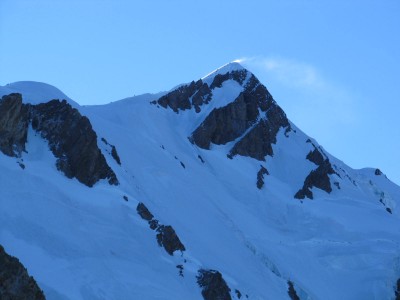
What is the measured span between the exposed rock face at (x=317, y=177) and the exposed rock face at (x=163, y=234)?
Answer: 105 feet

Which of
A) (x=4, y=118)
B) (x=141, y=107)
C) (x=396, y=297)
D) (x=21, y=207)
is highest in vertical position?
(x=141, y=107)

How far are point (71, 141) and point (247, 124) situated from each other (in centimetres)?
4207

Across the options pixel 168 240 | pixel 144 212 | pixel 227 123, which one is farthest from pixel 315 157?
pixel 168 240

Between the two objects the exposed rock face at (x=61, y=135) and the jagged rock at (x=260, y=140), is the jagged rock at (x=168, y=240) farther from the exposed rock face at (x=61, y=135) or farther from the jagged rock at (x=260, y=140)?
the jagged rock at (x=260, y=140)

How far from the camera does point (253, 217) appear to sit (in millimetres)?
65938

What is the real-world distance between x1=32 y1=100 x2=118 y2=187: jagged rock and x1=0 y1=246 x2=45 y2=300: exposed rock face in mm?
16040

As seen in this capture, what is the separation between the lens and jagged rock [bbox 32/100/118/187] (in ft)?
153

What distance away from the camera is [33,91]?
53.9 meters

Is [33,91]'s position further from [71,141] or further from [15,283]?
[15,283]

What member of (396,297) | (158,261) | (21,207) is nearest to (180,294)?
(158,261)

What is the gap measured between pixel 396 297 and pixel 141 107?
35746 mm

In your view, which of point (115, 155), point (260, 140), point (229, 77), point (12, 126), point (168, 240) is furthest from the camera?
point (229, 77)

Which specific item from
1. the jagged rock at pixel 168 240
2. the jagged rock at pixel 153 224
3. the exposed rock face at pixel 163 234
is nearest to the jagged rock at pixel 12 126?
the exposed rock face at pixel 163 234

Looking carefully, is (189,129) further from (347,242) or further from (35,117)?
(35,117)
